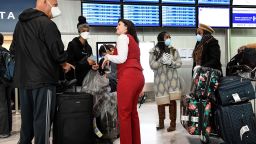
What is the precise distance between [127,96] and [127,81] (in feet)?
0.47

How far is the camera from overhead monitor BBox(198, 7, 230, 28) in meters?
7.65

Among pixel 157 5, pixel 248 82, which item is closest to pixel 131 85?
pixel 248 82

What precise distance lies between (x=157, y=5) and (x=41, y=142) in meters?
Answer: 5.31

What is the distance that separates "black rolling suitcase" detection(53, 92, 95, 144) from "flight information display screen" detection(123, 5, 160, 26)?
14.1 feet

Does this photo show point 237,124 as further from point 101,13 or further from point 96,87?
point 101,13

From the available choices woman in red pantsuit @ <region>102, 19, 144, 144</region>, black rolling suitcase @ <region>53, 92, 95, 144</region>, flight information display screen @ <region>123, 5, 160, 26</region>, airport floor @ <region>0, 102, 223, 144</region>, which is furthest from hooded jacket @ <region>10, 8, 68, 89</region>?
flight information display screen @ <region>123, 5, 160, 26</region>

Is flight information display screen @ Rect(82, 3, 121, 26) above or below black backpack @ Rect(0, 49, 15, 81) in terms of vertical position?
above

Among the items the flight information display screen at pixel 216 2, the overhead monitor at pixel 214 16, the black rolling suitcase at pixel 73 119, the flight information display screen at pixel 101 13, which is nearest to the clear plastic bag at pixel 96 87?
the black rolling suitcase at pixel 73 119

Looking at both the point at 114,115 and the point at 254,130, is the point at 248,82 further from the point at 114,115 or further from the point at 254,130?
the point at 114,115

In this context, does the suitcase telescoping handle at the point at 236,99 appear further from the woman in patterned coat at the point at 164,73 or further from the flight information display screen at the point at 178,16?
the flight information display screen at the point at 178,16

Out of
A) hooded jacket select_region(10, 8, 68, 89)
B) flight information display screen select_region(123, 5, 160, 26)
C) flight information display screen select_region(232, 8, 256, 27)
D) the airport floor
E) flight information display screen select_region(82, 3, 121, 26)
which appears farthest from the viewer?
flight information display screen select_region(232, 8, 256, 27)

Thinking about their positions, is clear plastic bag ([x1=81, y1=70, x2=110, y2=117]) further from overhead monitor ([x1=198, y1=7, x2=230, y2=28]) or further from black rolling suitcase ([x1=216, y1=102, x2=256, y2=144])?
overhead monitor ([x1=198, y1=7, x2=230, y2=28])

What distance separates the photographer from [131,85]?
310 cm

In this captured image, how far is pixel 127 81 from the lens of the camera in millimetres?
3100
